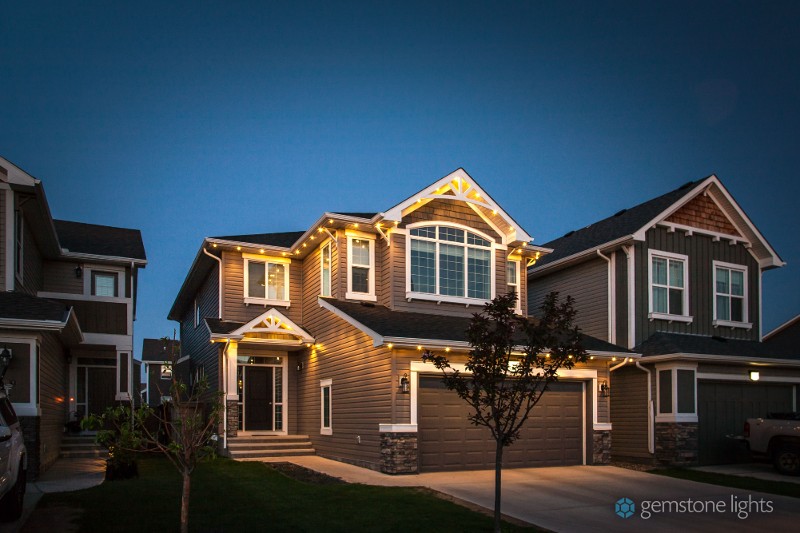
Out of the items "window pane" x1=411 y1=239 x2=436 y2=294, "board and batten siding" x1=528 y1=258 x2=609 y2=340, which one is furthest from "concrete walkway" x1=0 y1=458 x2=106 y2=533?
"board and batten siding" x1=528 y1=258 x2=609 y2=340

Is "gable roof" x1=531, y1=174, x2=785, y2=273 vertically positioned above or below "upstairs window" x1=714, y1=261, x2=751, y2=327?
above

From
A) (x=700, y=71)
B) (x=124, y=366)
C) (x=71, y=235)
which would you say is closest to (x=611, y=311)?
(x=124, y=366)

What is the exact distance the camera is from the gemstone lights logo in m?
11.1

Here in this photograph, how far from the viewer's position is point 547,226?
170500 millimetres

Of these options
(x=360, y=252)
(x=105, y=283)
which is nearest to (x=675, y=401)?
(x=360, y=252)

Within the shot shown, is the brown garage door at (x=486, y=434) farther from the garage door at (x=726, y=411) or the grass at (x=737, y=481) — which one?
the garage door at (x=726, y=411)

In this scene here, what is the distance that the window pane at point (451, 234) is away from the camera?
1886cm

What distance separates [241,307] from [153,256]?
143165 mm

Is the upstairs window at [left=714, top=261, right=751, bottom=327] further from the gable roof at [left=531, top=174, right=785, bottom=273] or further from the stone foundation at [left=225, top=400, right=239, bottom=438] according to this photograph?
the stone foundation at [left=225, top=400, right=239, bottom=438]

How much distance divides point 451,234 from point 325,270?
12.0ft

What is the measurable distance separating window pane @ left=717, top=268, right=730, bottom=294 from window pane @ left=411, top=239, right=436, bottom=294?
9.41 m

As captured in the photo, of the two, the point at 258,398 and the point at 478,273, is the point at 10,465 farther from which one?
the point at 478,273

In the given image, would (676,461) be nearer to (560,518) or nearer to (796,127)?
(560,518)

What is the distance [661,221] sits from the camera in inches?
801
